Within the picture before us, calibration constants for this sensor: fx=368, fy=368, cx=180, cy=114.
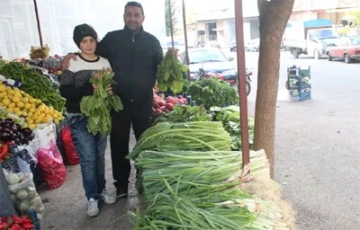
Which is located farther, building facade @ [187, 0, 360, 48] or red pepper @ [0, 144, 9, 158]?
building facade @ [187, 0, 360, 48]

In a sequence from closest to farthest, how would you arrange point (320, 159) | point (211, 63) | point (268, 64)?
point (268, 64) < point (320, 159) < point (211, 63)

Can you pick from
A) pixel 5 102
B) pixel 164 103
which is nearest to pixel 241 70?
pixel 5 102

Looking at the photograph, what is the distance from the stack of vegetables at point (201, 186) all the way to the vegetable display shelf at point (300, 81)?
290 inches

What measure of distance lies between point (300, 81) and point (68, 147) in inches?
257

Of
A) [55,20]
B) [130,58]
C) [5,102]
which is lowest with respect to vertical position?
[5,102]

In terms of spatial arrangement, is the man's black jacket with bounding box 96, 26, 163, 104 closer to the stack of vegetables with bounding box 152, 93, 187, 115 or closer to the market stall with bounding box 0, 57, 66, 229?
the market stall with bounding box 0, 57, 66, 229

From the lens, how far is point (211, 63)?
1054 cm

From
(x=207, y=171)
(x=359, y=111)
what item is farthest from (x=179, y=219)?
(x=359, y=111)

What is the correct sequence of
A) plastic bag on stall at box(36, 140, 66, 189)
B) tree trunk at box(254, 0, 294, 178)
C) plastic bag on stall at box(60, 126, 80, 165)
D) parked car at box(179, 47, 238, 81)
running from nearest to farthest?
1. tree trunk at box(254, 0, 294, 178)
2. plastic bag on stall at box(36, 140, 66, 189)
3. plastic bag on stall at box(60, 126, 80, 165)
4. parked car at box(179, 47, 238, 81)

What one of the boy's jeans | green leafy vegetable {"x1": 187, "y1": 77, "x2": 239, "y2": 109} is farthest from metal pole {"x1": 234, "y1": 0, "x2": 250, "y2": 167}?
green leafy vegetable {"x1": 187, "y1": 77, "x2": 239, "y2": 109}

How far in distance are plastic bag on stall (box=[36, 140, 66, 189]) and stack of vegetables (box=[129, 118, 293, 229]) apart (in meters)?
2.07

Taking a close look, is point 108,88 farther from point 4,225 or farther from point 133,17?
point 4,225

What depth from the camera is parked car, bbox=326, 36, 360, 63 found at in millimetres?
17430

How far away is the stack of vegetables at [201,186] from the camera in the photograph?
1.76m
